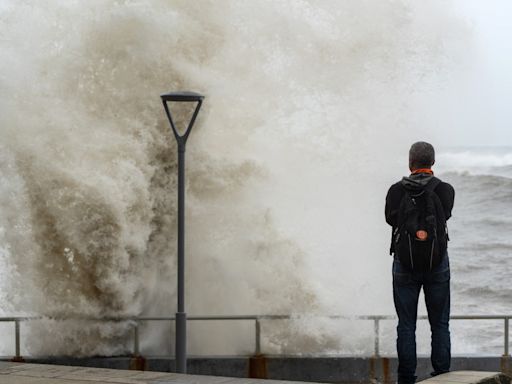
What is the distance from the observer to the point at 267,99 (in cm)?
1289

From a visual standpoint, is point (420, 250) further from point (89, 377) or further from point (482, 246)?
point (482, 246)

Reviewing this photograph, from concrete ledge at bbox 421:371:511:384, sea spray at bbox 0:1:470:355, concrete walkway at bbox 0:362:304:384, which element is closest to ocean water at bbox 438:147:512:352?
sea spray at bbox 0:1:470:355

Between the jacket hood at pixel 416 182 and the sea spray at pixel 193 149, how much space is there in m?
5.06

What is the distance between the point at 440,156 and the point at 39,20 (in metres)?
68.7

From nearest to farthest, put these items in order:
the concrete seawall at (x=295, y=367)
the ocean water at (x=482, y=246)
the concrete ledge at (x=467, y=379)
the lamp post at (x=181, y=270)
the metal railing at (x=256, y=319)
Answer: the concrete ledge at (x=467, y=379) → the lamp post at (x=181, y=270) → the metal railing at (x=256, y=319) → the concrete seawall at (x=295, y=367) → the ocean water at (x=482, y=246)

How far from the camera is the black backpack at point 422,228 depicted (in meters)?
6.49

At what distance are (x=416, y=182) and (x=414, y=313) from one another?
903 mm

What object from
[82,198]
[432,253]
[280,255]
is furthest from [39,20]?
[432,253]

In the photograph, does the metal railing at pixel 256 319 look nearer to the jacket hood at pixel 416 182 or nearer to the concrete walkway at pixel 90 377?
the concrete walkway at pixel 90 377

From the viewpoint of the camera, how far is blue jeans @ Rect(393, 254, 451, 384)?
6633 mm

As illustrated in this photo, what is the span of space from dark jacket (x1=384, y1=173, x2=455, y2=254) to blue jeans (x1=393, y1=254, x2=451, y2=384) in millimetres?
320

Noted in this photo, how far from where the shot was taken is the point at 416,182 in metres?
6.51

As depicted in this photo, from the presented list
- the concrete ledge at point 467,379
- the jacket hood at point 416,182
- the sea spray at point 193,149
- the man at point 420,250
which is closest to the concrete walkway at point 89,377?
the concrete ledge at point 467,379

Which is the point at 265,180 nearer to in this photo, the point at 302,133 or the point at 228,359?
the point at 302,133
